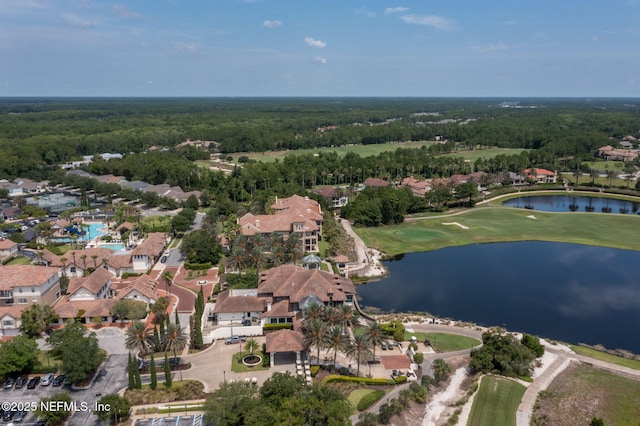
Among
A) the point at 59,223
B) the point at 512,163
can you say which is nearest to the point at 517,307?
the point at 59,223

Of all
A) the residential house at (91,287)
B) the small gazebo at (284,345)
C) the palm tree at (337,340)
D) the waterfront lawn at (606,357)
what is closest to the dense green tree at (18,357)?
the residential house at (91,287)

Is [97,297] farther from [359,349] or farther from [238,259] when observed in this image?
[359,349]

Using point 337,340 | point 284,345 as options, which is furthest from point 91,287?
point 337,340

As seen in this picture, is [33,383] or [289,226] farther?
[289,226]

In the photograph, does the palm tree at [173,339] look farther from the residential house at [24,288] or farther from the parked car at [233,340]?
the residential house at [24,288]

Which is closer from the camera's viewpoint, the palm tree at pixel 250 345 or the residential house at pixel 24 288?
the palm tree at pixel 250 345

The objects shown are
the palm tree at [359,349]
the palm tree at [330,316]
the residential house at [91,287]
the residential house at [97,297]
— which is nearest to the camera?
the palm tree at [359,349]
